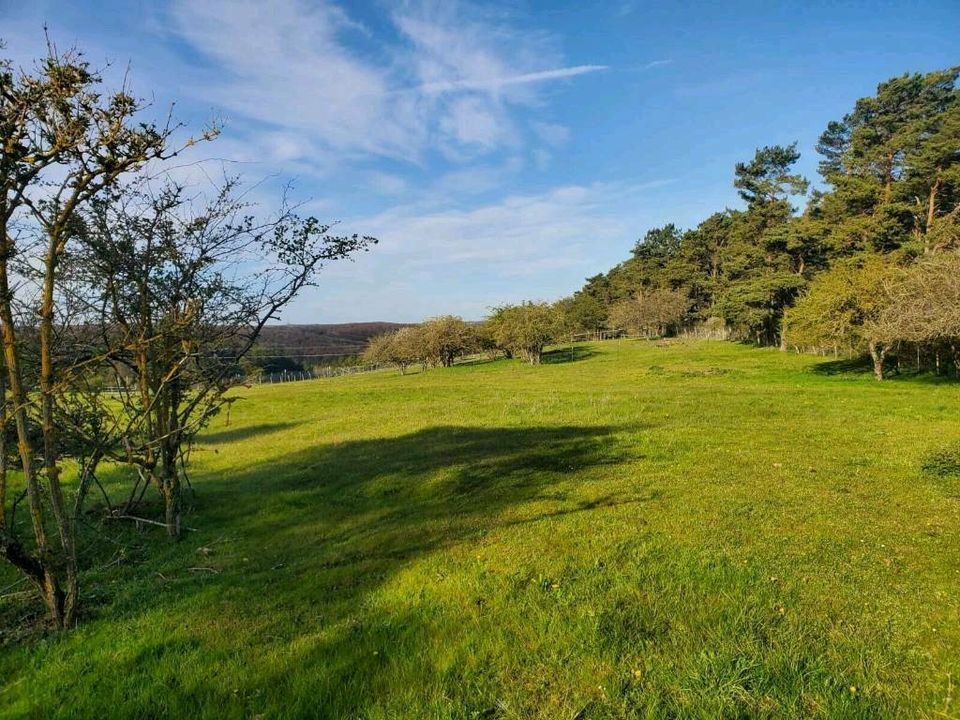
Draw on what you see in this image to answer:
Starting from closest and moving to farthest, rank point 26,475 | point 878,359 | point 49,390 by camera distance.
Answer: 1. point 49,390
2. point 26,475
3. point 878,359

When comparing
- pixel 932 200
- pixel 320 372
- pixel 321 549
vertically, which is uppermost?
pixel 932 200

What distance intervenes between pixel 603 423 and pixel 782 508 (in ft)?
29.4

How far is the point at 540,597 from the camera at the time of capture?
5.12 meters

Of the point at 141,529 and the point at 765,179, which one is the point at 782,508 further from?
the point at 765,179

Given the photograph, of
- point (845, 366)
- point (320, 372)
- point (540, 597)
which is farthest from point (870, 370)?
point (320, 372)

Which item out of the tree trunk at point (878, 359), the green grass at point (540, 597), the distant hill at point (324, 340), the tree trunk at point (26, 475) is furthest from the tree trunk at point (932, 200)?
the distant hill at point (324, 340)

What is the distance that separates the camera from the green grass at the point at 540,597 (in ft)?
12.3

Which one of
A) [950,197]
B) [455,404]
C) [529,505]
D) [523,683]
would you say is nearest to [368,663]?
[523,683]

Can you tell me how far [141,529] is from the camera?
902cm

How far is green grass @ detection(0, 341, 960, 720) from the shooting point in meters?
3.76

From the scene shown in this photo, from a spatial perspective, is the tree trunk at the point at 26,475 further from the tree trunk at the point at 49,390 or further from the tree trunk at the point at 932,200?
the tree trunk at the point at 932,200

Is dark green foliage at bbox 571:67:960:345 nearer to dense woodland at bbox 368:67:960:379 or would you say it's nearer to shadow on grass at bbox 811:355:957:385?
dense woodland at bbox 368:67:960:379

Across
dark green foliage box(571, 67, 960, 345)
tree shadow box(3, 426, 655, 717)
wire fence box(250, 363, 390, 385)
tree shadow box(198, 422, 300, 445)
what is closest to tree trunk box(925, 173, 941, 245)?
dark green foliage box(571, 67, 960, 345)

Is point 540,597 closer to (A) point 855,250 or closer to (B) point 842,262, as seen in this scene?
(B) point 842,262
